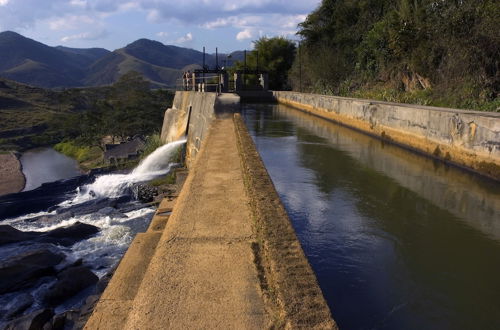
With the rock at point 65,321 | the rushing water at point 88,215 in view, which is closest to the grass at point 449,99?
the rushing water at point 88,215

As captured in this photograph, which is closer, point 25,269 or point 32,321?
point 32,321

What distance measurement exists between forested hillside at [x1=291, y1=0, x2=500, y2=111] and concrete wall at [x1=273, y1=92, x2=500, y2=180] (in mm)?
1996

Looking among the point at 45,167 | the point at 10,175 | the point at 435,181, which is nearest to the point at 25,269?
the point at 435,181

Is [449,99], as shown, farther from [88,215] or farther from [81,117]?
[81,117]

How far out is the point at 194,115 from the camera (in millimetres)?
19875

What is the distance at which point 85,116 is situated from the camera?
53.4m

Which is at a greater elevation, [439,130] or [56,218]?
[439,130]

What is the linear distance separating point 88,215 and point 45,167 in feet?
110

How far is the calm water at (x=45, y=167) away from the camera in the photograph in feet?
122

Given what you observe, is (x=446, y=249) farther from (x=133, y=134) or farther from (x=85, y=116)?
(x=85, y=116)

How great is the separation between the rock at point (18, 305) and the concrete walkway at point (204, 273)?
4.88 meters

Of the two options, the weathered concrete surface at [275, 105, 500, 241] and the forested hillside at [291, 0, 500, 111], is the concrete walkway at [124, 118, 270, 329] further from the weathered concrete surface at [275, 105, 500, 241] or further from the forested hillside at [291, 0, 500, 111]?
the forested hillside at [291, 0, 500, 111]

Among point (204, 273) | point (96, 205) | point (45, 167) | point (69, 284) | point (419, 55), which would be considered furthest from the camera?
point (45, 167)

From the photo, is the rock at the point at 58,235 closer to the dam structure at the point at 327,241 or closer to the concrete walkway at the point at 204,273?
the dam structure at the point at 327,241
